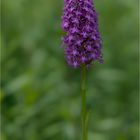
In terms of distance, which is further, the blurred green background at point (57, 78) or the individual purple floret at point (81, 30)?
the blurred green background at point (57, 78)

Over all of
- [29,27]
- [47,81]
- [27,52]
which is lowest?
[47,81]

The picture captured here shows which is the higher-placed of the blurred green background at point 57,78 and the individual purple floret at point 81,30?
the blurred green background at point 57,78

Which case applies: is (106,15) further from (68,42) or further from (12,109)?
(68,42)

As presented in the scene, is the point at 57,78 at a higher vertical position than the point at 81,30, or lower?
higher

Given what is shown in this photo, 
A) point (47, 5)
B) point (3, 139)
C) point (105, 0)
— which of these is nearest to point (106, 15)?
point (105, 0)
